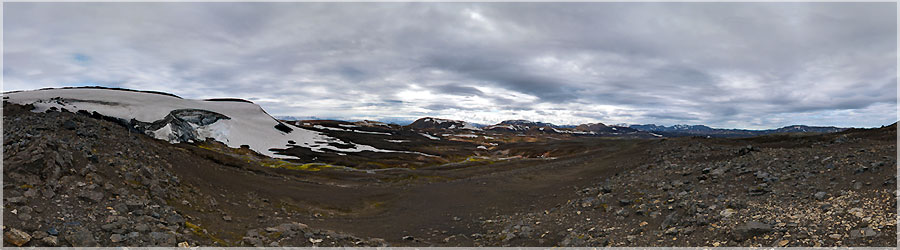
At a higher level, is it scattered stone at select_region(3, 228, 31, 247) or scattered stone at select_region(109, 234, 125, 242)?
scattered stone at select_region(3, 228, 31, 247)

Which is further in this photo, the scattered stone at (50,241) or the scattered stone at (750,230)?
the scattered stone at (750,230)

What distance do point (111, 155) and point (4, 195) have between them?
24.9 ft

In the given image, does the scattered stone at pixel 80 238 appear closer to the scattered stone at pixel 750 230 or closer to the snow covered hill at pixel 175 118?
the scattered stone at pixel 750 230

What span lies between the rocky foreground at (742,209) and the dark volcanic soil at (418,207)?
0.21 feet

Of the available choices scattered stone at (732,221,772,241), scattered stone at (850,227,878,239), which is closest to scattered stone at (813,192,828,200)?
scattered stone at (732,221,772,241)

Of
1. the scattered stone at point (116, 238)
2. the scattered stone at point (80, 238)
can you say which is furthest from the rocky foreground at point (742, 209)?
the scattered stone at point (80, 238)

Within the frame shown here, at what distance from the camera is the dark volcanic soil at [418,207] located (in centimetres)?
1082

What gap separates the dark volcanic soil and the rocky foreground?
6 centimetres

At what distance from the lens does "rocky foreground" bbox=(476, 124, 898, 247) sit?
10680mm

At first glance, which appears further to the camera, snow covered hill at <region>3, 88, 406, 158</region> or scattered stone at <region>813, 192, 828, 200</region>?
snow covered hill at <region>3, 88, 406, 158</region>

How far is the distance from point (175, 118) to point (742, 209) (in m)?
114

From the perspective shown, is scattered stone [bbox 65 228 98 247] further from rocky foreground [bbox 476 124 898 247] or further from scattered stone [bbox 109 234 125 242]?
rocky foreground [bbox 476 124 898 247]

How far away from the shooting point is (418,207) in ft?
92.9

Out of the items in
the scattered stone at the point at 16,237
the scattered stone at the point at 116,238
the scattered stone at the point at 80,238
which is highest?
the scattered stone at the point at 16,237
